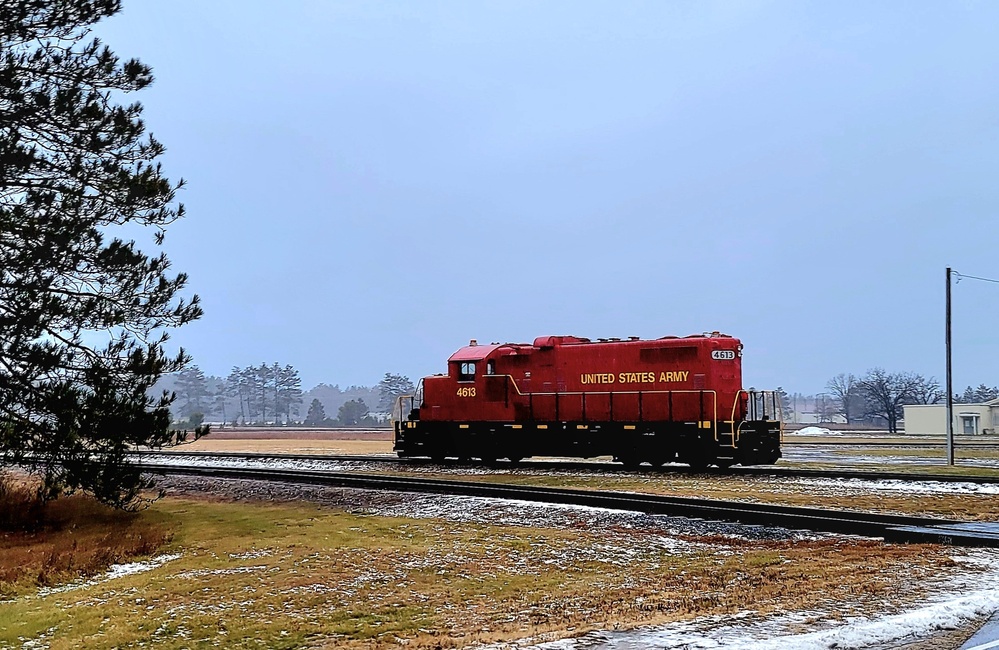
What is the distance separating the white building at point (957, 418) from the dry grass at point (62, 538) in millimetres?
67577

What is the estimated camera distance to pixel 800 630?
8.01 m

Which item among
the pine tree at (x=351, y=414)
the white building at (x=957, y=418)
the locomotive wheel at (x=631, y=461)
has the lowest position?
the pine tree at (x=351, y=414)

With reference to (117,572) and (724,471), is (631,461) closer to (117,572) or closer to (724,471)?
(724,471)

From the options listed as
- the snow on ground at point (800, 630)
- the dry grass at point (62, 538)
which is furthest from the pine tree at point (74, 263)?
the snow on ground at point (800, 630)

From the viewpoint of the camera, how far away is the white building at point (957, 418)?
72125mm

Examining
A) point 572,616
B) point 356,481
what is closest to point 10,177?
point 356,481

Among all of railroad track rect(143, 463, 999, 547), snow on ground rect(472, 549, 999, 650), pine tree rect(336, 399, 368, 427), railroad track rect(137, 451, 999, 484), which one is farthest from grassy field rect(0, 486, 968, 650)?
pine tree rect(336, 399, 368, 427)

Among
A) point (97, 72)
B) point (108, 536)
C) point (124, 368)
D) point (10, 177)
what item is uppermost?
point (97, 72)

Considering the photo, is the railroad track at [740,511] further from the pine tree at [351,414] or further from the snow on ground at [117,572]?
the pine tree at [351,414]

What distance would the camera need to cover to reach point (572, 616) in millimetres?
9195

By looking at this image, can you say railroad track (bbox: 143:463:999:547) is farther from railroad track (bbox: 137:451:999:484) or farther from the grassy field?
railroad track (bbox: 137:451:999:484)

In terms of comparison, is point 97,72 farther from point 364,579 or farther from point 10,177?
point 364,579

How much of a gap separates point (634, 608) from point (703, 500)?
834cm

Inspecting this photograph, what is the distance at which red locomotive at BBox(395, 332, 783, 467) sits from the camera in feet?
85.4
